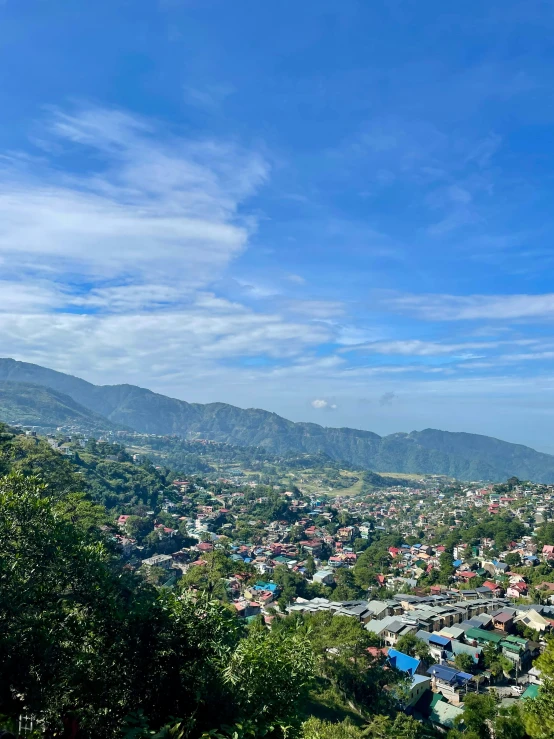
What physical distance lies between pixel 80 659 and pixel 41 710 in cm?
65

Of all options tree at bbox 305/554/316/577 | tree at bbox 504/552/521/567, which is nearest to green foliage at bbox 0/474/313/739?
tree at bbox 305/554/316/577

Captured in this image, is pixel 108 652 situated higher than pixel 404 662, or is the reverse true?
pixel 108 652

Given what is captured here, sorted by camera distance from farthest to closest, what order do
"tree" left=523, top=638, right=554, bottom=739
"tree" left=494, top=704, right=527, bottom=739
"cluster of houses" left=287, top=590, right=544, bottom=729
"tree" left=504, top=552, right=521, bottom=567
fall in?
"tree" left=504, top=552, right=521, bottom=567 → "cluster of houses" left=287, top=590, right=544, bottom=729 → "tree" left=494, top=704, right=527, bottom=739 → "tree" left=523, top=638, right=554, bottom=739

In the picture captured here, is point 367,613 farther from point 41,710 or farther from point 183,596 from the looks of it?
point 41,710

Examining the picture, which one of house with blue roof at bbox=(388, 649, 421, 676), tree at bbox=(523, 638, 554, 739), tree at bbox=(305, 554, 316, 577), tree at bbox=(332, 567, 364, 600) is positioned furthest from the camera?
tree at bbox=(305, 554, 316, 577)

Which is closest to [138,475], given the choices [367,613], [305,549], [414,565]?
[305,549]

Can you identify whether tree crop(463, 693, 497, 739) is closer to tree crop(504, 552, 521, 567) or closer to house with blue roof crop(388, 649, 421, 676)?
house with blue roof crop(388, 649, 421, 676)

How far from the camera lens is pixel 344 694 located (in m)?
16.2

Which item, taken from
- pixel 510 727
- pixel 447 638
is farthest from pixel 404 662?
pixel 510 727

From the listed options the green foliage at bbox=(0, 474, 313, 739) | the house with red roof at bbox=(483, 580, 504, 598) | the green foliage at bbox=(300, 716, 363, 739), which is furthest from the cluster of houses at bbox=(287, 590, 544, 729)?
the green foliage at bbox=(0, 474, 313, 739)

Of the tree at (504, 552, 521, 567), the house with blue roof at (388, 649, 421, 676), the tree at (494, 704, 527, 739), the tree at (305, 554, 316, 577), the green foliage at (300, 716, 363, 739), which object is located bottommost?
the tree at (305, 554, 316, 577)

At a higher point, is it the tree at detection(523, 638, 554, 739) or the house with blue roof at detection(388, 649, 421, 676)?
the tree at detection(523, 638, 554, 739)

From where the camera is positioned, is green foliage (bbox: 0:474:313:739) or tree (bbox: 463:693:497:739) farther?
tree (bbox: 463:693:497:739)

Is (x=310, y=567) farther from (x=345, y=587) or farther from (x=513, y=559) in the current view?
(x=513, y=559)
